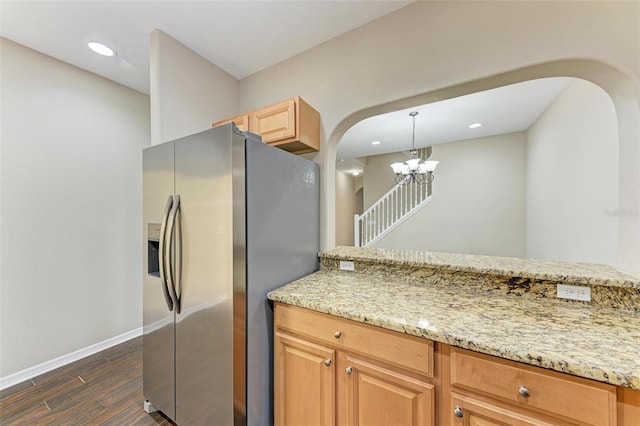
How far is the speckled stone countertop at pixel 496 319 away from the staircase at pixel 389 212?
12.6ft

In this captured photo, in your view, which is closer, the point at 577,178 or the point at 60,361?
the point at 60,361

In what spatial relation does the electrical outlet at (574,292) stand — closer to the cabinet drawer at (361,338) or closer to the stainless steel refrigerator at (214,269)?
the cabinet drawer at (361,338)

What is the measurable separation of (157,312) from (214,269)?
0.68 metres

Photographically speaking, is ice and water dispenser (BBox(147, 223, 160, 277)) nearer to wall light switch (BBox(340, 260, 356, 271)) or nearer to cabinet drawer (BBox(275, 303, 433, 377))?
cabinet drawer (BBox(275, 303, 433, 377))

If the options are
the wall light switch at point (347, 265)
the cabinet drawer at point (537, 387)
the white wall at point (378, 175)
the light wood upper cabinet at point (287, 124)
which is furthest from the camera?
the white wall at point (378, 175)

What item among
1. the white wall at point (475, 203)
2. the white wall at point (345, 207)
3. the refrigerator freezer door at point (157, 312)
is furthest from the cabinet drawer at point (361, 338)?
the white wall at point (345, 207)

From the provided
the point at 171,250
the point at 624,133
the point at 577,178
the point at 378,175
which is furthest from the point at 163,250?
the point at 378,175

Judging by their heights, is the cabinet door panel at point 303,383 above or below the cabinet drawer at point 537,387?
below

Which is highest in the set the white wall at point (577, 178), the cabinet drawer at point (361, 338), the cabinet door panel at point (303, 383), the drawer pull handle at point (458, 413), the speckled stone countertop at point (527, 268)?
the white wall at point (577, 178)

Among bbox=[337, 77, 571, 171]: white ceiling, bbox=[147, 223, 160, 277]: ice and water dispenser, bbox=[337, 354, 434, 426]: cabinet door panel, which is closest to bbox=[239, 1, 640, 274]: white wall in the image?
bbox=[337, 354, 434, 426]: cabinet door panel

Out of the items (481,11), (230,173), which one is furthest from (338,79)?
(230,173)

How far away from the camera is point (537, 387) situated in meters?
0.79

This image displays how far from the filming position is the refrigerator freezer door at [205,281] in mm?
1217

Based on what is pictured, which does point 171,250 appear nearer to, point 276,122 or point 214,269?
point 214,269
